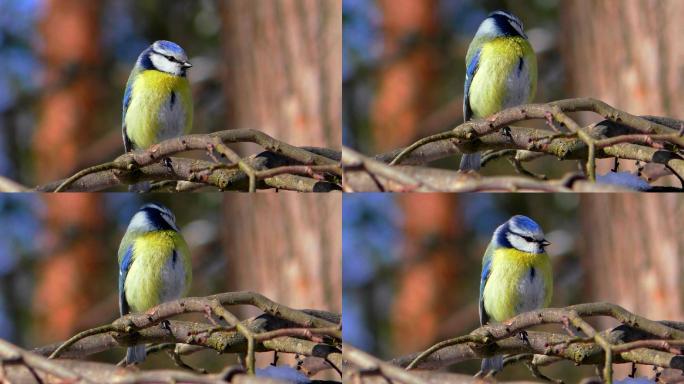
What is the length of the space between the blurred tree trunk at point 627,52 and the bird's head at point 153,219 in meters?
0.86

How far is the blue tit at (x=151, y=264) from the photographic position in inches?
78.1

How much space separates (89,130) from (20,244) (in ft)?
0.96

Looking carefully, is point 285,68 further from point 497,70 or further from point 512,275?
point 512,275

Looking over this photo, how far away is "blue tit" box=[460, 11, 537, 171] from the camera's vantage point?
187 cm

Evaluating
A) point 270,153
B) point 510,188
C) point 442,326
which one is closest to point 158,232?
point 270,153

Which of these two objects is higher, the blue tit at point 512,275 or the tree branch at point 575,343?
the blue tit at point 512,275

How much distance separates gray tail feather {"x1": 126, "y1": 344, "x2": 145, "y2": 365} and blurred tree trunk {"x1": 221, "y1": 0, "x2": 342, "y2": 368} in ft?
0.79

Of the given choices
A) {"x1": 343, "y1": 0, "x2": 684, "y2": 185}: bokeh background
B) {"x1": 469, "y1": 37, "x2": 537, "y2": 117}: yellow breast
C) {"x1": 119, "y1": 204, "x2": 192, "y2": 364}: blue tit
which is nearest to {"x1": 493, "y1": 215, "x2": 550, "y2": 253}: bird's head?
{"x1": 343, "y1": 0, "x2": 684, "y2": 185}: bokeh background

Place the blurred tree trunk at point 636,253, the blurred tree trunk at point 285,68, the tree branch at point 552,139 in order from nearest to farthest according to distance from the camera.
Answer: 1. the tree branch at point 552,139
2. the blurred tree trunk at point 636,253
3. the blurred tree trunk at point 285,68

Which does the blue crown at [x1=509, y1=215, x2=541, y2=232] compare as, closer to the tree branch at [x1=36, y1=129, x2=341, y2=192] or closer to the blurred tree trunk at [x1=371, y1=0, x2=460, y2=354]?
the blurred tree trunk at [x1=371, y1=0, x2=460, y2=354]

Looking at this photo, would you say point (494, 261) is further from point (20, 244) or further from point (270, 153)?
point (20, 244)

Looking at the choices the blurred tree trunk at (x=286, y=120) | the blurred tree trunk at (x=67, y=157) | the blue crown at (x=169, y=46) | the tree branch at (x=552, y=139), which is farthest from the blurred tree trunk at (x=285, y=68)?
the blurred tree trunk at (x=67, y=157)

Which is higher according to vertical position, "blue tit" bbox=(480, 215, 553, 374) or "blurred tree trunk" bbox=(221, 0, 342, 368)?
"blurred tree trunk" bbox=(221, 0, 342, 368)

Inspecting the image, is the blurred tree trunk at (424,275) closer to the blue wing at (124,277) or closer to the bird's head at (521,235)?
the bird's head at (521,235)
